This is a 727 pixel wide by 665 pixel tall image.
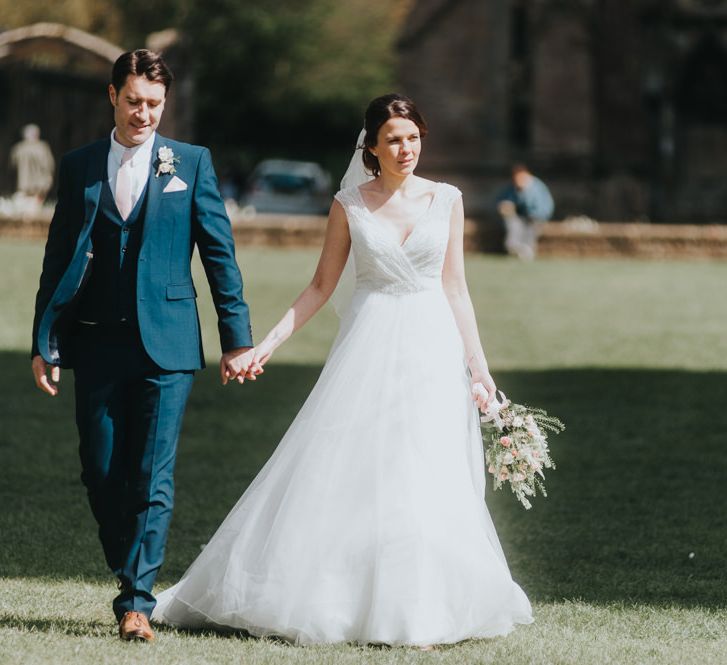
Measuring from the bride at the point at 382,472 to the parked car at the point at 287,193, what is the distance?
36904 millimetres

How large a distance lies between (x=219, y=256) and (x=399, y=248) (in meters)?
0.71

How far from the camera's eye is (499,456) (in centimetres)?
615

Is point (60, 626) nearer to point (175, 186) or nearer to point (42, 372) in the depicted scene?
point (42, 372)

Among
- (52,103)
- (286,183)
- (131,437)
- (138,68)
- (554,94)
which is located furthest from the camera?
Answer: (554,94)

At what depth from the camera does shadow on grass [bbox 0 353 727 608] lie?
7.39 m


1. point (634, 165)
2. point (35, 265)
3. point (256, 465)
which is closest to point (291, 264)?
point (35, 265)

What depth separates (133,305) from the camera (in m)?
5.79

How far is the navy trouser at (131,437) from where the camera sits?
580 cm

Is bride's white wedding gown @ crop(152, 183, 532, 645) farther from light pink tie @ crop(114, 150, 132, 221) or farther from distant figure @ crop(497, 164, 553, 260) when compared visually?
distant figure @ crop(497, 164, 553, 260)

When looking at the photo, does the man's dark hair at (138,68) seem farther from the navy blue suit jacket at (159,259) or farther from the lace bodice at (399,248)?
the lace bodice at (399,248)

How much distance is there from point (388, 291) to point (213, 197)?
2.59ft

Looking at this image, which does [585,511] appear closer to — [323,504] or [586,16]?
[323,504]

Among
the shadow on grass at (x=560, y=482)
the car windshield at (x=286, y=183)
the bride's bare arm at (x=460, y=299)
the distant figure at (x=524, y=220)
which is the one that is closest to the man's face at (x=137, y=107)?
the bride's bare arm at (x=460, y=299)

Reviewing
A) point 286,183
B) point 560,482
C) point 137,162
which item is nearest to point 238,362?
point 137,162
